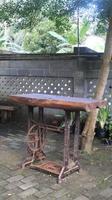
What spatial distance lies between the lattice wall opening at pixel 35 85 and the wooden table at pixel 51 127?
2.05 m

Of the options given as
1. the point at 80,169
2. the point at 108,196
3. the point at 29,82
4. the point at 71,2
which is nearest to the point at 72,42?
the point at 29,82

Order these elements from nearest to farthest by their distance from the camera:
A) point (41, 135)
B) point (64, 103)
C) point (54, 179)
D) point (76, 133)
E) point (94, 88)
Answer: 1. point (64, 103)
2. point (54, 179)
3. point (76, 133)
4. point (41, 135)
5. point (94, 88)

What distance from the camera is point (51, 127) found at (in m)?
4.16

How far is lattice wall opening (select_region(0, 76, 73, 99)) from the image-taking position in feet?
20.9

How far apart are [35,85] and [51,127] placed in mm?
2912

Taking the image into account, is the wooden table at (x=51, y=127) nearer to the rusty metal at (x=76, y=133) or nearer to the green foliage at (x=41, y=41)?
the rusty metal at (x=76, y=133)

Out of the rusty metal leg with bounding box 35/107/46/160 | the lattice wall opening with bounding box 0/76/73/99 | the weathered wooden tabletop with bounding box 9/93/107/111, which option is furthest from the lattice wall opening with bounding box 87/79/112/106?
the weathered wooden tabletop with bounding box 9/93/107/111

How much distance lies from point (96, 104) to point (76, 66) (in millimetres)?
2373

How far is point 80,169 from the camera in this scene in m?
4.25

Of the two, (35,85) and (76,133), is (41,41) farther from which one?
(76,133)

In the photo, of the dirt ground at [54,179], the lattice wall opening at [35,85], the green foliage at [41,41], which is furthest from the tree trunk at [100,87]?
the green foliage at [41,41]

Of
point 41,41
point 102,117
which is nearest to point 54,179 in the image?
point 102,117

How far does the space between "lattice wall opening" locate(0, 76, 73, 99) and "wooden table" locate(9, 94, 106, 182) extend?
2.05 meters

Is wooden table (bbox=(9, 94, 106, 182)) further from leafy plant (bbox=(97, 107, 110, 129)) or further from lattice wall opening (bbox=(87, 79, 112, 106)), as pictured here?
lattice wall opening (bbox=(87, 79, 112, 106))
